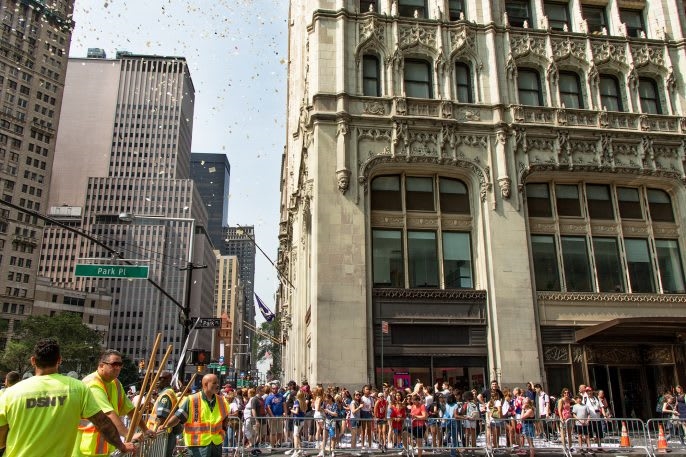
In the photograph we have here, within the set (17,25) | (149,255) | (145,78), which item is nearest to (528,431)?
(17,25)

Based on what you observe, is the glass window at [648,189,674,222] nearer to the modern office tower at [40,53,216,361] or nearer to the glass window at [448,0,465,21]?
the glass window at [448,0,465,21]

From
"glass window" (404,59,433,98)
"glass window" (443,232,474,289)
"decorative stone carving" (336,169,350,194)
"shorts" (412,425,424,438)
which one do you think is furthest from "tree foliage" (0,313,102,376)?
"shorts" (412,425,424,438)

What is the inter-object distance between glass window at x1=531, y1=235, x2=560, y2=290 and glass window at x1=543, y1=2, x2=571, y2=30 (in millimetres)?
12484

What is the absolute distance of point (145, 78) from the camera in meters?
167

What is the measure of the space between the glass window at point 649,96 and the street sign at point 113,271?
26.7 m

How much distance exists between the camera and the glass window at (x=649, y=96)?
3014 centimetres

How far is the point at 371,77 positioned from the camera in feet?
92.6

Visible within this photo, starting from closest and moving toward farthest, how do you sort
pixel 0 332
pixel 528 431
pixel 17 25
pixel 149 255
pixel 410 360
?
pixel 528 431 < pixel 410 360 < pixel 0 332 < pixel 17 25 < pixel 149 255

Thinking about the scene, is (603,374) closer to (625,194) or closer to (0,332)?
(625,194)

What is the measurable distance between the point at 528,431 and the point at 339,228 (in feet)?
39.6

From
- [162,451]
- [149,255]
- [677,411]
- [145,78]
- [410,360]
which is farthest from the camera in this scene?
[145,78]

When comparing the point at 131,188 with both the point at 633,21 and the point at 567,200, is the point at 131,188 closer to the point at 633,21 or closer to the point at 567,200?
the point at 633,21

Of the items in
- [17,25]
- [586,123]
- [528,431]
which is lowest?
[528,431]

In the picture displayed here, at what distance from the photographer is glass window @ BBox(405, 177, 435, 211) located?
27.3m
